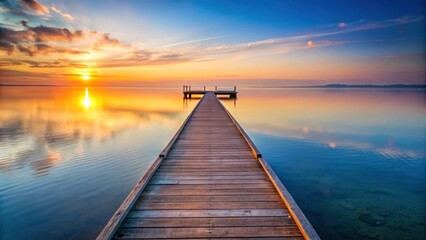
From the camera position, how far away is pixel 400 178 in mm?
7555

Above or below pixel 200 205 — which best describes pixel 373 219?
below

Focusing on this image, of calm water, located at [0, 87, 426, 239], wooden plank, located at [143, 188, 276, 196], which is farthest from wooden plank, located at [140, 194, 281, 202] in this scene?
calm water, located at [0, 87, 426, 239]

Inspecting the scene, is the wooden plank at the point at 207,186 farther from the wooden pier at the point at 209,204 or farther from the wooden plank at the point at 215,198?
the wooden plank at the point at 215,198

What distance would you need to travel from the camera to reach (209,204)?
347cm

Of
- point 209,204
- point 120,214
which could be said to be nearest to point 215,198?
point 209,204

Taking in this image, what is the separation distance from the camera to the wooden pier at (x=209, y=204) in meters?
2.83

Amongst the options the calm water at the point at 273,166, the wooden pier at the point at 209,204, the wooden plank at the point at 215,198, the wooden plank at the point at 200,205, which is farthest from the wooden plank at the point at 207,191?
the calm water at the point at 273,166

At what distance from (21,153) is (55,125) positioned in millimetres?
7166

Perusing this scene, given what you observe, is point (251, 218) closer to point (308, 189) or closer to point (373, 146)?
point (308, 189)

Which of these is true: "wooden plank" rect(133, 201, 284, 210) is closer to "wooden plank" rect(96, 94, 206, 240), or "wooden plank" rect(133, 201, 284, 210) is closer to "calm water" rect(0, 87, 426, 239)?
"wooden plank" rect(96, 94, 206, 240)

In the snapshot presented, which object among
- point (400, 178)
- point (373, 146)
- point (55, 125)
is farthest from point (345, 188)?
point (55, 125)

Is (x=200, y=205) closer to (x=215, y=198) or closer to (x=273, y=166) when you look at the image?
(x=215, y=198)

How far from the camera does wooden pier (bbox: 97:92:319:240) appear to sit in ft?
9.27

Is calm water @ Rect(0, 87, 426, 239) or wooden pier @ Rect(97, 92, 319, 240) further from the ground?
wooden pier @ Rect(97, 92, 319, 240)
